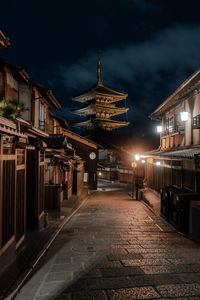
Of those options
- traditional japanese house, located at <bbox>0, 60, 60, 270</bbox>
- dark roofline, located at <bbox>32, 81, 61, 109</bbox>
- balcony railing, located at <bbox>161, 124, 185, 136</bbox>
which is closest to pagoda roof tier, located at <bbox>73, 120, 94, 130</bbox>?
balcony railing, located at <bbox>161, 124, 185, 136</bbox>

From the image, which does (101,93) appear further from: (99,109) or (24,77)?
(24,77)

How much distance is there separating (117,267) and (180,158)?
900 centimetres

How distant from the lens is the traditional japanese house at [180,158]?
10.6m

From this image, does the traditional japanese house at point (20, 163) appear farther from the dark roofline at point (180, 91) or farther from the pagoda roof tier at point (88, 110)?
the pagoda roof tier at point (88, 110)

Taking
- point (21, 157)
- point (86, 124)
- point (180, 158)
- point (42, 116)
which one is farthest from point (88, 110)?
point (21, 157)

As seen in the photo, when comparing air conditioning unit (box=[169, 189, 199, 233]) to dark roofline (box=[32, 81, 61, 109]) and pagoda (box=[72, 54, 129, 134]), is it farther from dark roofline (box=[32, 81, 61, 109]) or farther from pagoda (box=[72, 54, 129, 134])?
pagoda (box=[72, 54, 129, 134])

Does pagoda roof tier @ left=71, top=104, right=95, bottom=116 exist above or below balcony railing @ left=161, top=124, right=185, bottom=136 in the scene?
above

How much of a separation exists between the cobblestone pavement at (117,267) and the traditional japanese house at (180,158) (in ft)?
5.37

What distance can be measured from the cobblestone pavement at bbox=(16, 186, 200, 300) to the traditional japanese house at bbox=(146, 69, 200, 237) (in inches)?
64.4

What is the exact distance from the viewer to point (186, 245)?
836 cm

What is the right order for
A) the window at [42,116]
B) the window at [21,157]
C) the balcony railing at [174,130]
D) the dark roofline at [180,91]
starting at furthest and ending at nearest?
the window at [42,116] < the balcony railing at [174,130] < the dark roofline at [180,91] < the window at [21,157]

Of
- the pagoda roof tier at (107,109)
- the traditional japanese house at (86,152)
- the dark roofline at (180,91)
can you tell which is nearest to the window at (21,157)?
the dark roofline at (180,91)

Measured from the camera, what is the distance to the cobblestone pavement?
4.80m

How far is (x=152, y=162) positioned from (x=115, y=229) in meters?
14.6
